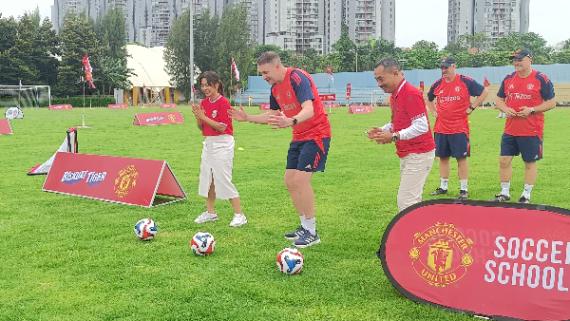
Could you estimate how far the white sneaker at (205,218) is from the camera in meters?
8.13

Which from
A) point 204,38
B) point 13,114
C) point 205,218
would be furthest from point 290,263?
point 204,38

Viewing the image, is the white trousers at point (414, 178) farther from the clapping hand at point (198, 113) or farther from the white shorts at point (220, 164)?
the clapping hand at point (198, 113)

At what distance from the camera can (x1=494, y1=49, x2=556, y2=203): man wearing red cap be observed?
906 cm

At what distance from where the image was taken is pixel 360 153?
1673 cm

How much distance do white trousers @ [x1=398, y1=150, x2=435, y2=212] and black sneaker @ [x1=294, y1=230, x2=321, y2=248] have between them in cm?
122

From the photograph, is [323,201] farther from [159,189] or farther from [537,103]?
[537,103]

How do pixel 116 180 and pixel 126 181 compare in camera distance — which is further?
pixel 116 180

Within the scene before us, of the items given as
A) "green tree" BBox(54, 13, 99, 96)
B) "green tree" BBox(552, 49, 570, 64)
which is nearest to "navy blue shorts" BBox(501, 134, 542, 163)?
"green tree" BBox(54, 13, 99, 96)

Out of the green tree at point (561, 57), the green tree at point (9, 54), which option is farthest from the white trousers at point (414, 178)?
the green tree at point (561, 57)

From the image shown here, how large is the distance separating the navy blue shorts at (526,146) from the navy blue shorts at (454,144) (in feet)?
2.21

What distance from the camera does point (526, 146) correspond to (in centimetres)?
927

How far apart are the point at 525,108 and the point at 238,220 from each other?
464 centimetres

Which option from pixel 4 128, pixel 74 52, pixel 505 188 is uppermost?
pixel 74 52

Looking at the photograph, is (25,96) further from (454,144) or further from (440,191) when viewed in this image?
(454,144)
